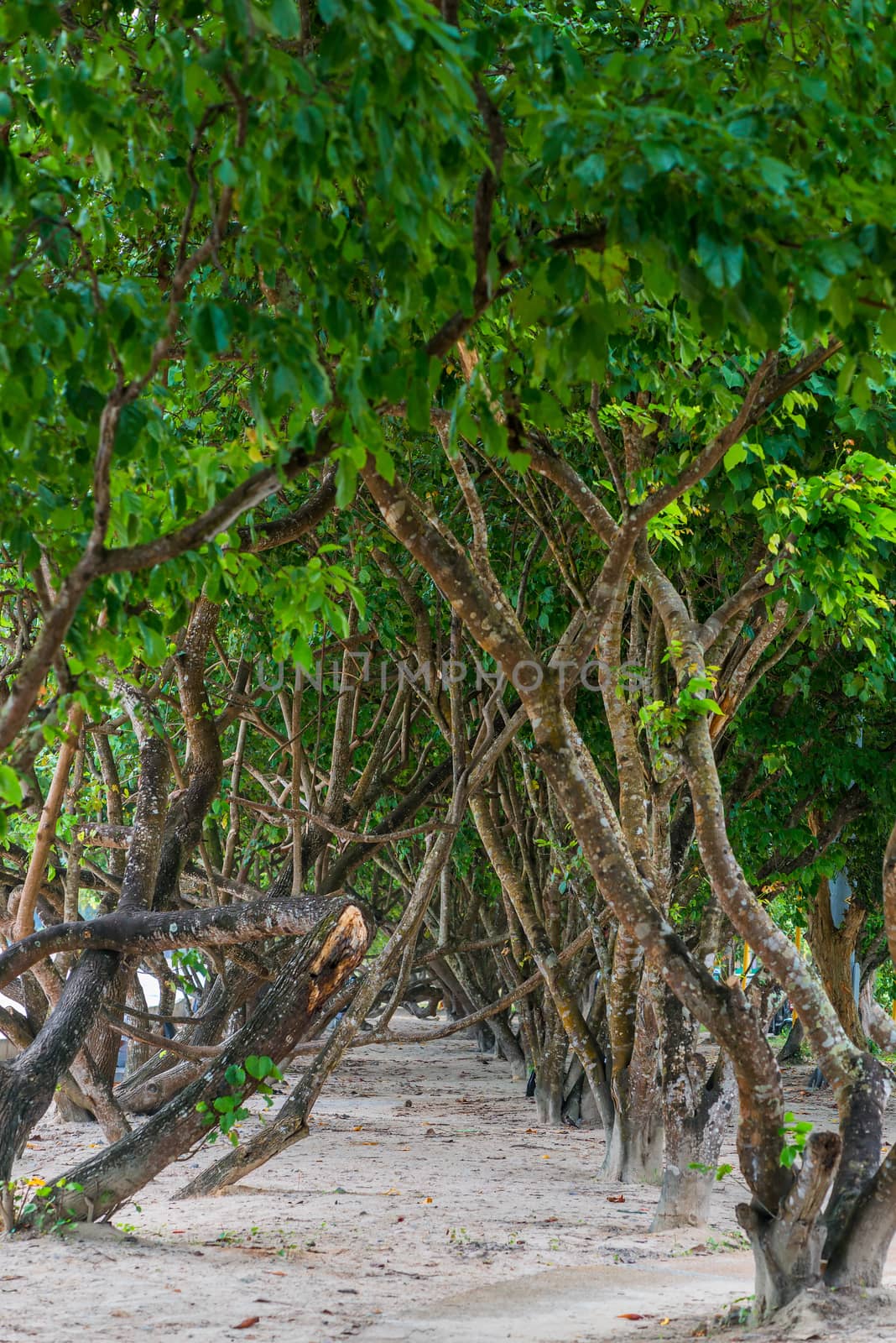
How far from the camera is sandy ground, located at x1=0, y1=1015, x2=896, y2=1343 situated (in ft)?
17.6

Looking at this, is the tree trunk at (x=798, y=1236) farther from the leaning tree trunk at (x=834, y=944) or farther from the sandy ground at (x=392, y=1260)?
the leaning tree trunk at (x=834, y=944)

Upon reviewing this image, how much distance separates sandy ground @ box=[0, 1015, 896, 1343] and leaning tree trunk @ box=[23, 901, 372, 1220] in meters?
0.25

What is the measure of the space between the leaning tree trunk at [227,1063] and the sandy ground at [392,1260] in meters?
0.25

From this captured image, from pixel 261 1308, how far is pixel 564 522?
5.51 metres

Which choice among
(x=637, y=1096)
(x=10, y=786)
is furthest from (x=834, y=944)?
(x=10, y=786)

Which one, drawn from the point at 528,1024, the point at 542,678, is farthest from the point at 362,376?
the point at 528,1024

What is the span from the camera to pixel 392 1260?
6.99m

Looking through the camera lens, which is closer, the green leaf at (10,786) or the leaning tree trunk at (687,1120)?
the green leaf at (10,786)

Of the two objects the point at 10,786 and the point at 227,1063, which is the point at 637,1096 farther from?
the point at 10,786

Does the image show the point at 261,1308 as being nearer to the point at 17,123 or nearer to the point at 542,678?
the point at 542,678

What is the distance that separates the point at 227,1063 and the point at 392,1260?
1478 mm

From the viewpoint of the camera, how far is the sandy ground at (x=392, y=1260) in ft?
17.6

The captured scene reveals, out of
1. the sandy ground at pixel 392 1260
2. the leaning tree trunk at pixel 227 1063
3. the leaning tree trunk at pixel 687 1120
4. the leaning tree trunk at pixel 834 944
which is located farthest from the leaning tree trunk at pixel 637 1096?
the leaning tree trunk at pixel 834 944

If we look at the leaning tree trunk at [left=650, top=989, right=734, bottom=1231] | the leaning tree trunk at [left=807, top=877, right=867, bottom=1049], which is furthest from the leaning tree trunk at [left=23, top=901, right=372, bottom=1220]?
the leaning tree trunk at [left=807, top=877, right=867, bottom=1049]
